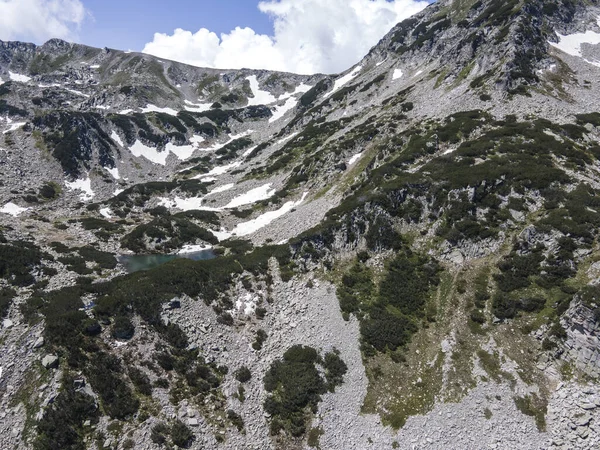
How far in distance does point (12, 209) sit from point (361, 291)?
7242 cm

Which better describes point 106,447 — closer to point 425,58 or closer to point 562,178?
point 562,178

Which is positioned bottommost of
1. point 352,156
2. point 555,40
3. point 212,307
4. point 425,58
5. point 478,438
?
point 478,438

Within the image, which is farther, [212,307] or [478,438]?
[212,307]

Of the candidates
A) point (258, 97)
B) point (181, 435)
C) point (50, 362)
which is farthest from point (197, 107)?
point (181, 435)

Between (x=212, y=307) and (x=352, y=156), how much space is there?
44864 mm

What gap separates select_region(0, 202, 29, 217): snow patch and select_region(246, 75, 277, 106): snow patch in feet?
380

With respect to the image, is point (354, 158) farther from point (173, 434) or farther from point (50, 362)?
point (50, 362)

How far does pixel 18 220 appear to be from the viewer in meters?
57.8

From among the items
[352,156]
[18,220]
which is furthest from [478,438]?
[18,220]

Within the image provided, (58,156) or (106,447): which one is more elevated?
(58,156)

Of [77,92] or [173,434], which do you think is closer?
[173,434]

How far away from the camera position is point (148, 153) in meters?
115

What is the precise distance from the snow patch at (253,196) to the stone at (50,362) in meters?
53.8

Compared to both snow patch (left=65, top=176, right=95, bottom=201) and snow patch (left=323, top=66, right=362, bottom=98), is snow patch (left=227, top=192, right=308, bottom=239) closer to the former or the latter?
snow patch (left=65, top=176, right=95, bottom=201)
